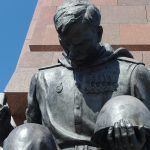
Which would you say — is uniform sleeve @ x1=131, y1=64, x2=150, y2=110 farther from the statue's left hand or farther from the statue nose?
the statue's left hand

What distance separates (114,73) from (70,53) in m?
0.33

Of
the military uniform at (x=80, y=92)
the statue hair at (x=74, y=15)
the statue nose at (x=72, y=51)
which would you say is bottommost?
the military uniform at (x=80, y=92)

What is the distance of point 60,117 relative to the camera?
4.58 m

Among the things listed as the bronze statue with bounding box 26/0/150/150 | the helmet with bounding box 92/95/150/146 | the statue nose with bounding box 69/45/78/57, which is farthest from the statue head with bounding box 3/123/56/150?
the statue nose with bounding box 69/45/78/57

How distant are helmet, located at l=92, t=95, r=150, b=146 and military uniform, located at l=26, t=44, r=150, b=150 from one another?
1.60 ft

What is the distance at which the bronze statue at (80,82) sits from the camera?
14.7ft

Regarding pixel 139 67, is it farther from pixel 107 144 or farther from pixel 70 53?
pixel 107 144

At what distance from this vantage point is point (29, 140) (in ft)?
12.3

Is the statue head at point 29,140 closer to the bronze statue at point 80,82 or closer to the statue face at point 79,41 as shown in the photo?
the bronze statue at point 80,82

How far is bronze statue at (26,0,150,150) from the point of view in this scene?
14.7 ft

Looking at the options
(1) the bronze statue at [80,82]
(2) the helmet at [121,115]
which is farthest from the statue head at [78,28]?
(2) the helmet at [121,115]

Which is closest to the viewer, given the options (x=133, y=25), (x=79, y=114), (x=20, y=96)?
(x=79, y=114)

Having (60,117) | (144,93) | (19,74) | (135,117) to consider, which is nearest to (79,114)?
(60,117)

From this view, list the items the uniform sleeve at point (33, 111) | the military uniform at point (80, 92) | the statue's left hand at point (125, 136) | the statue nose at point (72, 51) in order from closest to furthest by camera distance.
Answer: the statue's left hand at point (125, 136) → the military uniform at point (80, 92) → the statue nose at point (72, 51) → the uniform sleeve at point (33, 111)
